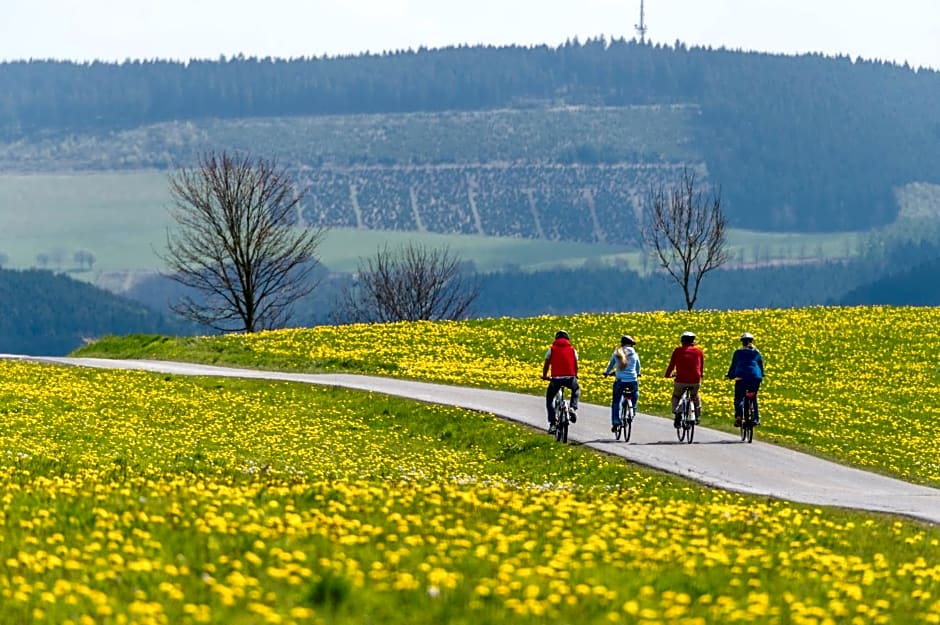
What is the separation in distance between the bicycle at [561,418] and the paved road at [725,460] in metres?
0.48

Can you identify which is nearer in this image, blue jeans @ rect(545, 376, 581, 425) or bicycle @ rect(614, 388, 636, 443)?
blue jeans @ rect(545, 376, 581, 425)

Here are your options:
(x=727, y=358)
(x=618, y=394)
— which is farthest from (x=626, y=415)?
(x=727, y=358)

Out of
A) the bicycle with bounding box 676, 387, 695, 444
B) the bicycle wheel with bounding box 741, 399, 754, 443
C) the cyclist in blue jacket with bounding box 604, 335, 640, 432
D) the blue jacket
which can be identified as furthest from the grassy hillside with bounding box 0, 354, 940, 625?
the blue jacket

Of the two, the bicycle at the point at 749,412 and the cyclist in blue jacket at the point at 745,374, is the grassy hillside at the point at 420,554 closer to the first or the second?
the bicycle at the point at 749,412

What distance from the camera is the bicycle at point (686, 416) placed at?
108ft

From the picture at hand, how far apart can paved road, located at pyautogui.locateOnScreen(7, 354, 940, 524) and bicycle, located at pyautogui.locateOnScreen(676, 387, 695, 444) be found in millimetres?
269

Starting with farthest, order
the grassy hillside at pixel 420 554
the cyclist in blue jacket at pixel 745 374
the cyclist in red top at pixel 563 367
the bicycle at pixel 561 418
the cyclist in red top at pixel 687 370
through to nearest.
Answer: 1. the cyclist in blue jacket at pixel 745 374
2. the cyclist in red top at pixel 687 370
3. the cyclist in red top at pixel 563 367
4. the bicycle at pixel 561 418
5. the grassy hillside at pixel 420 554

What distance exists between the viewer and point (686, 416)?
32.8 meters

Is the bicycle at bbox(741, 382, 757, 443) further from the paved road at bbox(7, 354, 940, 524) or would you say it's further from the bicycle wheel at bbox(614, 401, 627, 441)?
the bicycle wheel at bbox(614, 401, 627, 441)

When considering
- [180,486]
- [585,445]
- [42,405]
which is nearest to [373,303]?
[42,405]

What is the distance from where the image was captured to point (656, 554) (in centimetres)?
1374

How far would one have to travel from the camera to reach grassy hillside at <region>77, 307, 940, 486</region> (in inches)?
1506

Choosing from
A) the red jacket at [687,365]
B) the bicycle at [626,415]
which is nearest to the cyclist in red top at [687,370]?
the red jacket at [687,365]

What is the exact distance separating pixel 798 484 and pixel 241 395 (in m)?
21.4
